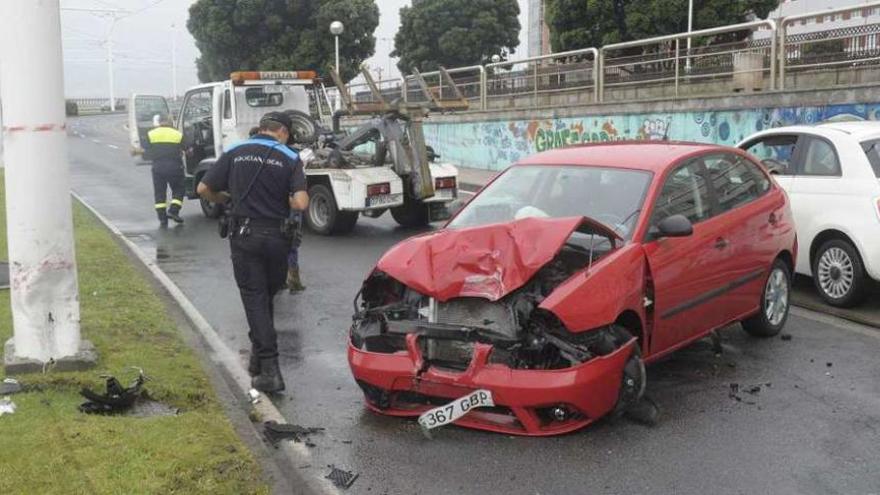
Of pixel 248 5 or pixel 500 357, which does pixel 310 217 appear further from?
pixel 248 5

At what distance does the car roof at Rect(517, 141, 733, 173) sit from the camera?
6.02 m

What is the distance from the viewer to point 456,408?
4703mm

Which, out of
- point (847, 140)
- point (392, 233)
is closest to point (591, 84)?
point (392, 233)

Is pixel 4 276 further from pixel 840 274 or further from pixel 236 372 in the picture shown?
pixel 840 274

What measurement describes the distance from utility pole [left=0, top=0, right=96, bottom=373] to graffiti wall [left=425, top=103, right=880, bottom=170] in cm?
936

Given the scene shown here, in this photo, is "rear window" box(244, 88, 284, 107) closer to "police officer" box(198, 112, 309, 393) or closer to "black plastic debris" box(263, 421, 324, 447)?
"police officer" box(198, 112, 309, 393)

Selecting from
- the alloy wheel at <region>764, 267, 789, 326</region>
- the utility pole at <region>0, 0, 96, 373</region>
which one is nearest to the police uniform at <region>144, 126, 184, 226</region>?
the utility pole at <region>0, 0, 96, 373</region>

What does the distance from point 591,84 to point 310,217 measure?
27.0ft

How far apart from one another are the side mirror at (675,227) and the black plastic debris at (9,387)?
4.02m

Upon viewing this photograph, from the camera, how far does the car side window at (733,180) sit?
6332 mm

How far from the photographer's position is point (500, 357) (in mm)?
4758

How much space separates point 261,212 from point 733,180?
3.52 m

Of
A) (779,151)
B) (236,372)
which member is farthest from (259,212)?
(779,151)

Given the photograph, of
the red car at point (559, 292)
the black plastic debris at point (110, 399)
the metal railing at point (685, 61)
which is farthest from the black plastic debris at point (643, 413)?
the metal railing at point (685, 61)
